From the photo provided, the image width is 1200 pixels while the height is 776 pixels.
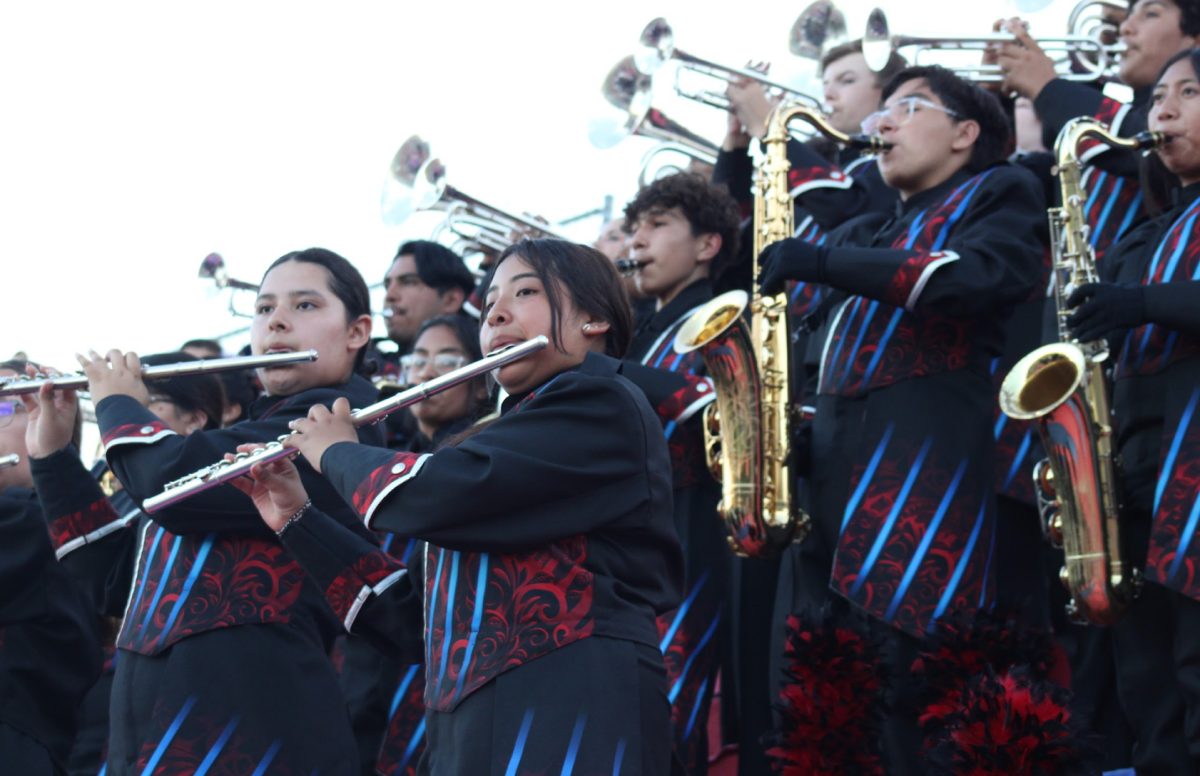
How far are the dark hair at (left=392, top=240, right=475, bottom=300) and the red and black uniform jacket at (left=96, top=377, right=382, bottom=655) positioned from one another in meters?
2.97

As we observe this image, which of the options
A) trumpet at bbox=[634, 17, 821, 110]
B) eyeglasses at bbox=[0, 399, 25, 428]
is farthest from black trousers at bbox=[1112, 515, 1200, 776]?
eyeglasses at bbox=[0, 399, 25, 428]

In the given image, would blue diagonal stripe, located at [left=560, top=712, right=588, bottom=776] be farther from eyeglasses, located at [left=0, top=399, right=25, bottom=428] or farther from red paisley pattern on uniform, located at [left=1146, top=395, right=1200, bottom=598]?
eyeglasses, located at [left=0, top=399, right=25, bottom=428]

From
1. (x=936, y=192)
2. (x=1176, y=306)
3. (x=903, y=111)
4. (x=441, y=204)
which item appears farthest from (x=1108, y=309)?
(x=441, y=204)

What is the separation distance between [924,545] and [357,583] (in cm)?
165

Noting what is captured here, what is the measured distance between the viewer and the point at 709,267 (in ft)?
18.3

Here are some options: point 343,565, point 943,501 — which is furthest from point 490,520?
point 943,501

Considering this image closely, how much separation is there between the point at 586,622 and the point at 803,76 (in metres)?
4.73

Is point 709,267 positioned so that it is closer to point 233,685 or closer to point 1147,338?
point 1147,338

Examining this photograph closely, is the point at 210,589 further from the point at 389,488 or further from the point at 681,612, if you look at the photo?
the point at 681,612

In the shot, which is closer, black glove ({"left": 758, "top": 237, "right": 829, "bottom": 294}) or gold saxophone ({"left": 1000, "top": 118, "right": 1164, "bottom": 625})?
gold saxophone ({"left": 1000, "top": 118, "right": 1164, "bottom": 625})

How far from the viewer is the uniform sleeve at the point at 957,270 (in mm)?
4277

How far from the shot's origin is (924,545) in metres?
4.18

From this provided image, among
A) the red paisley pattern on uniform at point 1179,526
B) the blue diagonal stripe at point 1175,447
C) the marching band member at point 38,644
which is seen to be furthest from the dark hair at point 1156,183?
the marching band member at point 38,644

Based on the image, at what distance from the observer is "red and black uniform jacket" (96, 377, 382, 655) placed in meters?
3.60
